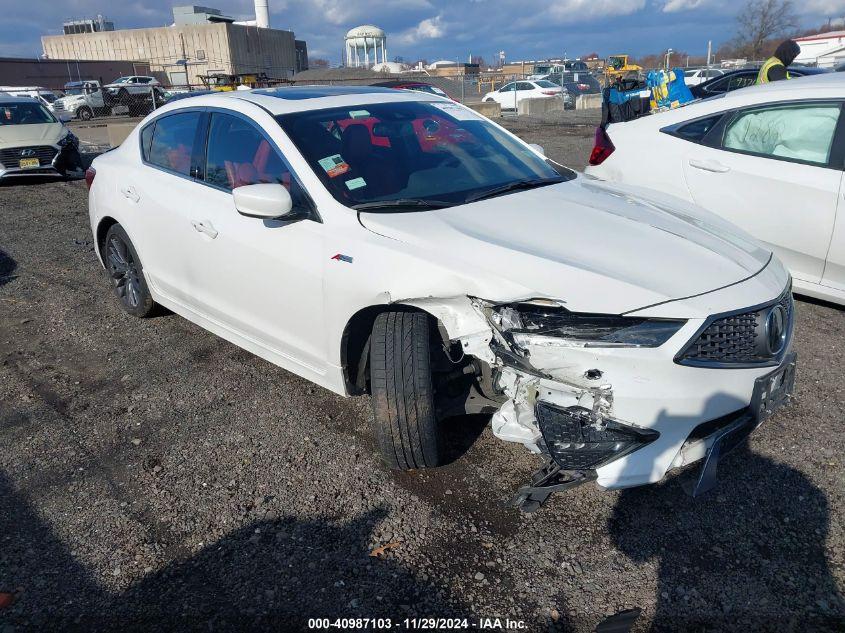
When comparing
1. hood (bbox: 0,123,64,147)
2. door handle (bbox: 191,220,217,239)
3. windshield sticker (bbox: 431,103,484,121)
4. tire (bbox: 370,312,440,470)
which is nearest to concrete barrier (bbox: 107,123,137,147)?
hood (bbox: 0,123,64,147)

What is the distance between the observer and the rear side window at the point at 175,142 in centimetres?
411

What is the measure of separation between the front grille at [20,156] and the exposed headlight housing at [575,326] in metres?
11.7

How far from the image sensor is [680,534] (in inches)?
105

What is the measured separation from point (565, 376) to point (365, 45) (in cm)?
9197

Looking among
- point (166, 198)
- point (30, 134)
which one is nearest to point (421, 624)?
point (166, 198)

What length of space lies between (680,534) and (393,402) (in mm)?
1287

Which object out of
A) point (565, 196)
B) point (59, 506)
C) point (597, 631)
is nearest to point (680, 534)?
point (597, 631)

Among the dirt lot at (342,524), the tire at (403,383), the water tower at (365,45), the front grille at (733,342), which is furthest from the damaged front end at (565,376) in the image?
the water tower at (365,45)

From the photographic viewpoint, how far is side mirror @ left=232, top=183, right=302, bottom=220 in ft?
10.0

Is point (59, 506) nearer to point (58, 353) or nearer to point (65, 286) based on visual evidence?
point (58, 353)

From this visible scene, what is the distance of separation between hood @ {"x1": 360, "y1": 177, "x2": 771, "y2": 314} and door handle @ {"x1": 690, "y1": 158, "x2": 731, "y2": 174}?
1.66 m

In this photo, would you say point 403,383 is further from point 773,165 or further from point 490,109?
point 490,109

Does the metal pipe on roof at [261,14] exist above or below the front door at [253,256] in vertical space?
above

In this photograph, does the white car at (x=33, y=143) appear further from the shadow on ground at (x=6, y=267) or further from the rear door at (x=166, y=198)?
the rear door at (x=166, y=198)
